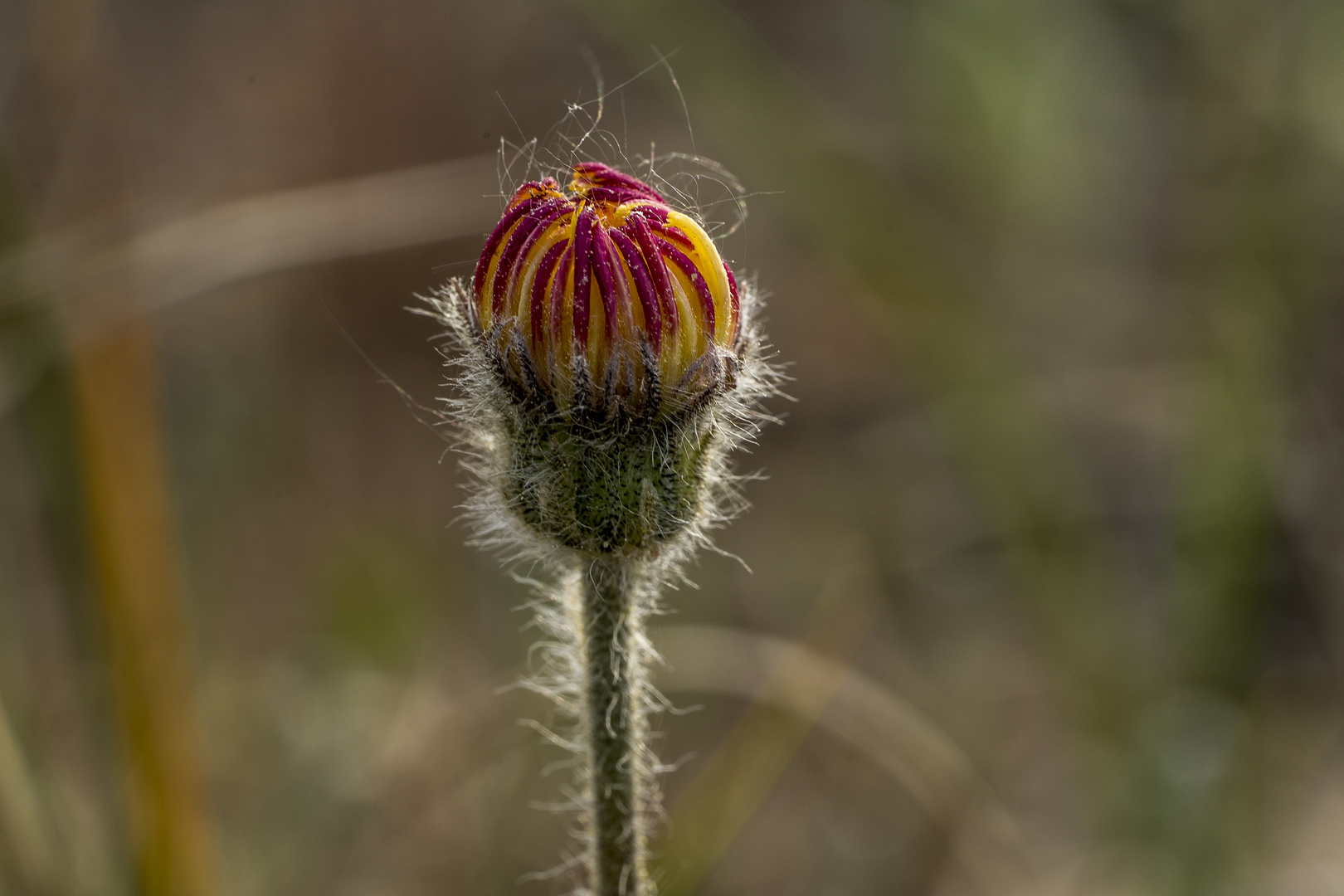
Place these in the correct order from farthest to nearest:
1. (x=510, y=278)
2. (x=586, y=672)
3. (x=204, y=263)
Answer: (x=204, y=263) < (x=586, y=672) < (x=510, y=278)

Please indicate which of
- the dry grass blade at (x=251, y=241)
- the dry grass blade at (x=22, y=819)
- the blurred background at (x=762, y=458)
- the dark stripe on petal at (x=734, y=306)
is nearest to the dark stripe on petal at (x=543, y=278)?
the dark stripe on petal at (x=734, y=306)

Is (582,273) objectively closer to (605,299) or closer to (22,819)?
(605,299)

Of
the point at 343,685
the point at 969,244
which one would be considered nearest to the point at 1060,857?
the point at 343,685

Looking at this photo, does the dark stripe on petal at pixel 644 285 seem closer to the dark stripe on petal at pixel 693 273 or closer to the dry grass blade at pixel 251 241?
the dark stripe on petal at pixel 693 273

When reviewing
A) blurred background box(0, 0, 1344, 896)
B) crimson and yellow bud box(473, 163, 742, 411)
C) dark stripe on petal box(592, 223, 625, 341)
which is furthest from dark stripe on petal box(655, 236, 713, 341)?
blurred background box(0, 0, 1344, 896)

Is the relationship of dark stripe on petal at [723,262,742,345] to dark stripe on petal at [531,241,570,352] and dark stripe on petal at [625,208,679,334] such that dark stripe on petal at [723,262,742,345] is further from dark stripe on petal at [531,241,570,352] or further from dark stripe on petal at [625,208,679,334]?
dark stripe on petal at [531,241,570,352]

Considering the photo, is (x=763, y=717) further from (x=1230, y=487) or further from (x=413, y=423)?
(x=413, y=423)
